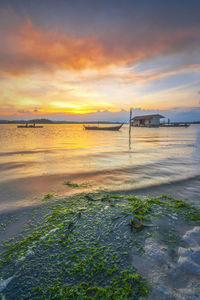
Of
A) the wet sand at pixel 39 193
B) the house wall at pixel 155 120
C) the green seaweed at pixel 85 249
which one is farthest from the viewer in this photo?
the house wall at pixel 155 120

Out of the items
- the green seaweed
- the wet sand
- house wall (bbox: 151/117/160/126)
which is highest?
house wall (bbox: 151/117/160/126)

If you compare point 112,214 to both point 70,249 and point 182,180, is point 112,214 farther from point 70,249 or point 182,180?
point 182,180

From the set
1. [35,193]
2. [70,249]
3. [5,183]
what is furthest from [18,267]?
[5,183]

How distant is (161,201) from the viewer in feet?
16.8

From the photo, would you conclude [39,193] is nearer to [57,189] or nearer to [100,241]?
[57,189]

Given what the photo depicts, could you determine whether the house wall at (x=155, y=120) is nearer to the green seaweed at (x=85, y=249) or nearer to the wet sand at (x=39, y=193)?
the wet sand at (x=39, y=193)

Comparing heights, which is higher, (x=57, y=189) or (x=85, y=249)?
(x=57, y=189)

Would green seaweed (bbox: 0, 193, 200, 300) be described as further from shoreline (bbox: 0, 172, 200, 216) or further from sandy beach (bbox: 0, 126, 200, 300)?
shoreline (bbox: 0, 172, 200, 216)

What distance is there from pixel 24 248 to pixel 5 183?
15.5ft

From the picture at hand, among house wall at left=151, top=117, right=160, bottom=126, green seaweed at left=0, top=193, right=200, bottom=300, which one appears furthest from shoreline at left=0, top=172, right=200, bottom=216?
house wall at left=151, top=117, right=160, bottom=126

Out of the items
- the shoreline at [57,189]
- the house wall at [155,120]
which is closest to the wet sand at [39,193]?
the shoreline at [57,189]

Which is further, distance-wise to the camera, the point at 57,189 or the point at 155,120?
the point at 155,120

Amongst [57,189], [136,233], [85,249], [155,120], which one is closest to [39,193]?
[57,189]

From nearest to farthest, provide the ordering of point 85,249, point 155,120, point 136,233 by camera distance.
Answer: point 85,249 < point 136,233 < point 155,120
